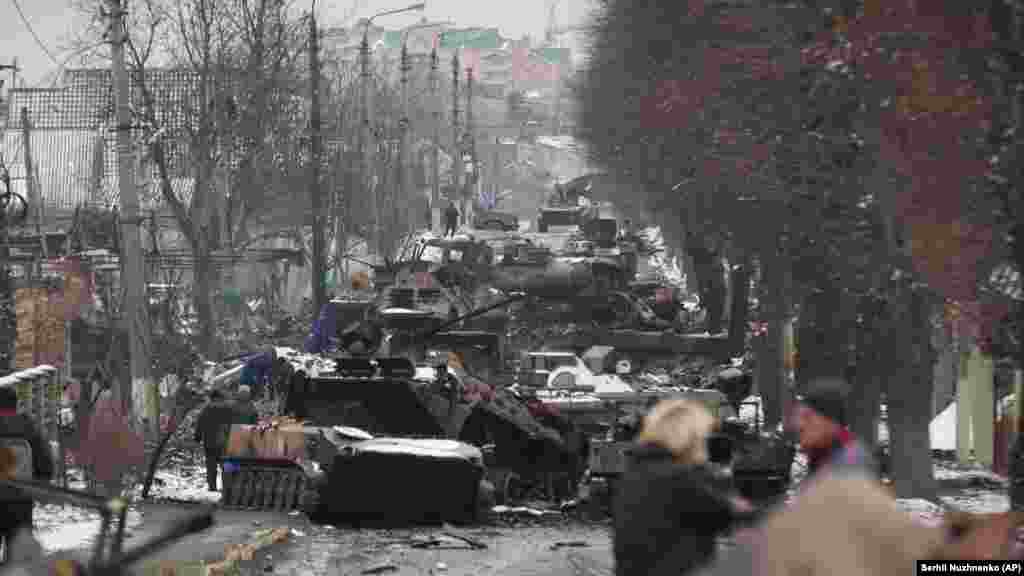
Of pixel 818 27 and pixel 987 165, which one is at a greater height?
pixel 818 27

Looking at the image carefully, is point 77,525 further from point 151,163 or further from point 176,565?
point 151,163

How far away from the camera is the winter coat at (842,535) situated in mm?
6805

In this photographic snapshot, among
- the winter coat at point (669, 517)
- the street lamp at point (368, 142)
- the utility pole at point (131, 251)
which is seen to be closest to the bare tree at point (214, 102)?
the street lamp at point (368, 142)

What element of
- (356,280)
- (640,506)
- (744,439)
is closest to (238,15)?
(356,280)

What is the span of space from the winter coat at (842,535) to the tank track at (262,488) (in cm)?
1335

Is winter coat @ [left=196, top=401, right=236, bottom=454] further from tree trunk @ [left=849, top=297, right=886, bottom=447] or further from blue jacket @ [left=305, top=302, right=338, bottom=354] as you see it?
blue jacket @ [left=305, top=302, right=338, bottom=354]

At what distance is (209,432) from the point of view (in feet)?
75.7

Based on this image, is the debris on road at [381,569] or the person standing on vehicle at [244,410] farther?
the person standing on vehicle at [244,410]

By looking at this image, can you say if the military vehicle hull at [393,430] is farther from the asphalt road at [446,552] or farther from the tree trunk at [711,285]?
the tree trunk at [711,285]

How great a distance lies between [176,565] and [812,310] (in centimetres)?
1372

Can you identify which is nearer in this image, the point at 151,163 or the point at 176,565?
the point at 176,565

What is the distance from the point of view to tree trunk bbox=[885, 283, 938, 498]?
2314 centimetres

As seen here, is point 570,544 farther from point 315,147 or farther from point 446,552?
point 315,147

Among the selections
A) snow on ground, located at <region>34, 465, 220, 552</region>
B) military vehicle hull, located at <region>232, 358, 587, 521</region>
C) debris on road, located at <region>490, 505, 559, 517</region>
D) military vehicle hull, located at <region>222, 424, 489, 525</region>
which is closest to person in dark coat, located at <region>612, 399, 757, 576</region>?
snow on ground, located at <region>34, 465, 220, 552</region>
